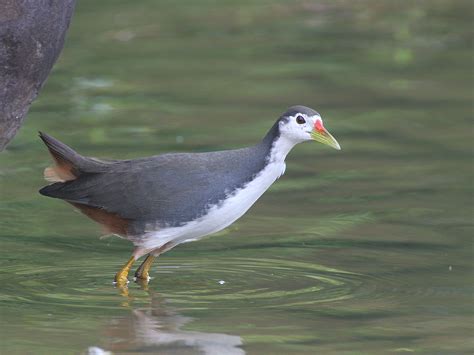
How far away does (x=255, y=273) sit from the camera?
9.32 m

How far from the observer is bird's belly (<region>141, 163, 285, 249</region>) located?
8891mm

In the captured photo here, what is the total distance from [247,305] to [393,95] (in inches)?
261

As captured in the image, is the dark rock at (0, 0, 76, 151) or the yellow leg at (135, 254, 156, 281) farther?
the yellow leg at (135, 254, 156, 281)

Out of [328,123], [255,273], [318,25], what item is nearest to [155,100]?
[328,123]

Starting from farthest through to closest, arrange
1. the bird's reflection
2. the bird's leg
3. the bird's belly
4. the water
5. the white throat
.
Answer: the bird's leg
the white throat
the bird's belly
the water
the bird's reflection

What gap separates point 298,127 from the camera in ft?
29.8

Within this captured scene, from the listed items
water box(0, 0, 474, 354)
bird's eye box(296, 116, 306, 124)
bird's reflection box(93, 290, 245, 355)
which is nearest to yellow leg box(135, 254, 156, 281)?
water box(0, 0, 474, 354)

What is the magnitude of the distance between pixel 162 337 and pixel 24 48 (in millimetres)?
1978

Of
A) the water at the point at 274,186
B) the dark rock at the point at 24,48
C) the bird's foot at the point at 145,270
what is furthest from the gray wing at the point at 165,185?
the dark rock at the point at 24,48

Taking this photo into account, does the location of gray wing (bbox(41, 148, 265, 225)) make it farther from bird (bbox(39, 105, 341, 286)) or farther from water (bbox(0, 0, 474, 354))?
water (bbox(0, 0, 474, 354))

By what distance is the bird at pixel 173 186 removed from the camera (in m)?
8.92

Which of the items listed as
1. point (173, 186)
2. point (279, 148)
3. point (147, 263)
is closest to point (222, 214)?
point (173, 186)

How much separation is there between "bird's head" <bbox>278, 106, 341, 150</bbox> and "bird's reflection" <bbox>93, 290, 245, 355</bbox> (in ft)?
4.86

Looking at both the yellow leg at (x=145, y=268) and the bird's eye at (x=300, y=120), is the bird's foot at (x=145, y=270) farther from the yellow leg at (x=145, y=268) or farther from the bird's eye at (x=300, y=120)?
the bird's eye at (x=300, y=120)
